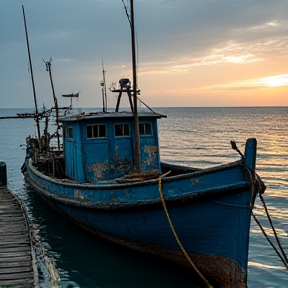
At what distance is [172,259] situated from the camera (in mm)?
9312

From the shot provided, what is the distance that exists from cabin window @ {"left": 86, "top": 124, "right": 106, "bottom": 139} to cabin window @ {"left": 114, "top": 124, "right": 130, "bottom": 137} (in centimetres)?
38

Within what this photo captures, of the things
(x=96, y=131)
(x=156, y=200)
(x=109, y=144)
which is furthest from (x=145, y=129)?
(x=156, y=200)

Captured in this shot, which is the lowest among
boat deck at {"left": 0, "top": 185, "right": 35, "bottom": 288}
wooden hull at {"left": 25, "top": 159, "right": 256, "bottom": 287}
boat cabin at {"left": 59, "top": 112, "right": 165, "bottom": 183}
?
boat deck at {"left": 0, "top": 185, "right": 35, "bottom": 288}

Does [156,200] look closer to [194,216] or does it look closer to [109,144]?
[194,216]

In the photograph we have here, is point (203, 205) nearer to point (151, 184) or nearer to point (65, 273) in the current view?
point (151, 184)

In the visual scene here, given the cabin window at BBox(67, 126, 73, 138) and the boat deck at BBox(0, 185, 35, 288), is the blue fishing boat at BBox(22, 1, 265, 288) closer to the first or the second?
the cabin window at BBox(67, 126, 73, 138)

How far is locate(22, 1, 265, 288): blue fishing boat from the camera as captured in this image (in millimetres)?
7812

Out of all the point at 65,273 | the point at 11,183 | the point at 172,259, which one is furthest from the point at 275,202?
the point at 11,183

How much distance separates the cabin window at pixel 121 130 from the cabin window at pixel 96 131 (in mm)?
375

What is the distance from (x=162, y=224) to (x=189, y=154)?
30.3 metres

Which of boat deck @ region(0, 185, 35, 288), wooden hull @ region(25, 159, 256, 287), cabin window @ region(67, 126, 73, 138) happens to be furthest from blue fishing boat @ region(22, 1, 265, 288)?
boat deck @ region(0, 185, 35, 288)

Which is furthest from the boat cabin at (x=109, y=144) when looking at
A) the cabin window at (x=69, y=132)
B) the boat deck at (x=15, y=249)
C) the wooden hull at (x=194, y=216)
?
the boat deck at (x=15, y=249)

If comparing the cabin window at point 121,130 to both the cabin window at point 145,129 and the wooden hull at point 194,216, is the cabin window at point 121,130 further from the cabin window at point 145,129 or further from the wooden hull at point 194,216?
the wooden hull at point 194,216

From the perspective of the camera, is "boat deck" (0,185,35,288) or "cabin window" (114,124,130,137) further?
"cabin window" (114,124,130,137)
